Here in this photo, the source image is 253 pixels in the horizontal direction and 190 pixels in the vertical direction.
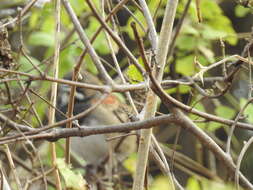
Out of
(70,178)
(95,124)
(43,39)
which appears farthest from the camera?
(95,124)

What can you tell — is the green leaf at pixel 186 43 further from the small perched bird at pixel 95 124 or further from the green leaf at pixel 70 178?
the green leaf at pixel 70 178

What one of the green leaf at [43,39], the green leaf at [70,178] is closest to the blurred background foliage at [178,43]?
the green leaf at [43,39]

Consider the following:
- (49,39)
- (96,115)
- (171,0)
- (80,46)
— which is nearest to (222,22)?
(49,39)

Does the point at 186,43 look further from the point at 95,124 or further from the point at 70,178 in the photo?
the point at 70,178

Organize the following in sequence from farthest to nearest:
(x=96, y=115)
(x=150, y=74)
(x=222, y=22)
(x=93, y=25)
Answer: (x=96, y=115) < (x=222, y=22) < (x=93, y=25) < (x=150, y=74)

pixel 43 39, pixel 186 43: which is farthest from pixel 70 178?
pixel 186 43

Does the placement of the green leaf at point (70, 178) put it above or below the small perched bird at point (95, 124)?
above

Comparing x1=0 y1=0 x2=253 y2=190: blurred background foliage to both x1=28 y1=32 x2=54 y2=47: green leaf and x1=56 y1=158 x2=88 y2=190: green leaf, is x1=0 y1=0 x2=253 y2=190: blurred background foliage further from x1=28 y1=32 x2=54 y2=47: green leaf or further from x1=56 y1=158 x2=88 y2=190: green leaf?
x1=56 y1=158 x2=88 y2=190: green leaf

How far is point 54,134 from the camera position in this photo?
118 cm

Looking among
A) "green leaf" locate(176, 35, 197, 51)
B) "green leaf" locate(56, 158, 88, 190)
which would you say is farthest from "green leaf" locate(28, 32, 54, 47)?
"green leaf" locate(56, 158, 88, 190)

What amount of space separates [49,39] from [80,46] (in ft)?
2.75

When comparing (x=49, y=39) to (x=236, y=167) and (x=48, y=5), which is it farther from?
(x=236, y=167)

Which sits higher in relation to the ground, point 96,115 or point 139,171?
point 139,171

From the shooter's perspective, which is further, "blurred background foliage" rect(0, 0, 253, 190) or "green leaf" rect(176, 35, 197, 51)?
"green leaf" rect(176, 35, 197, 51)
